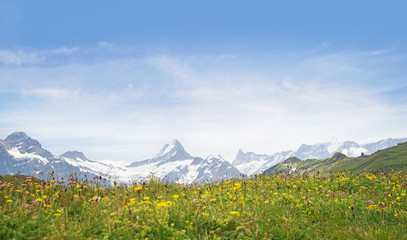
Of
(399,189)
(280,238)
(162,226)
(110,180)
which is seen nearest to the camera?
(162,226)

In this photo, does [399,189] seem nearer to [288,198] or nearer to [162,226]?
[288,198]

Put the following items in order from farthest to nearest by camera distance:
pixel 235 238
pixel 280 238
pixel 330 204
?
pixel 330 204
pixel 280 238
pixel 235 238

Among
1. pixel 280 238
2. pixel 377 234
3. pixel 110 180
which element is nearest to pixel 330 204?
pixel 377 234

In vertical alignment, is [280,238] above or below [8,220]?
below

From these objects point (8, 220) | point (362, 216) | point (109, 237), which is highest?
point (8, 220)

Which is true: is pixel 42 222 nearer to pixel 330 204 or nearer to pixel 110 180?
pixel 110 180

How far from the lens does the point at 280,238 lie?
21.6ft

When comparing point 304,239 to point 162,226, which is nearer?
point 162,226

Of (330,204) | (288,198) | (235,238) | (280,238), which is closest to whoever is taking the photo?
(235,238)

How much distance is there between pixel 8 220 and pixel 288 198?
8.39m

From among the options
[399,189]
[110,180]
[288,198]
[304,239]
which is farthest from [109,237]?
[399,189]

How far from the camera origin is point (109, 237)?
5.26m

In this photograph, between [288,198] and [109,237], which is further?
[288,198]

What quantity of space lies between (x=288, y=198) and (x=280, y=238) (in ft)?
11.8
